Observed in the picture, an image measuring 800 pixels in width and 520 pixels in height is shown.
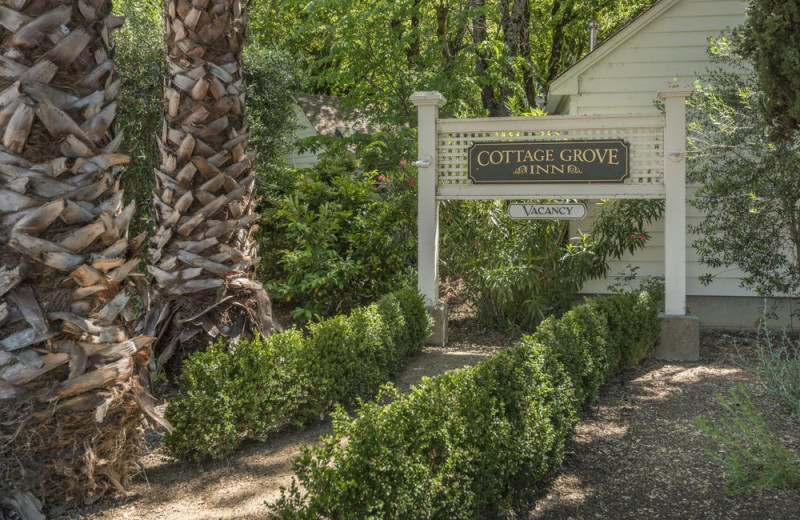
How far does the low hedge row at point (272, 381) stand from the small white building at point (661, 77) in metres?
4.65

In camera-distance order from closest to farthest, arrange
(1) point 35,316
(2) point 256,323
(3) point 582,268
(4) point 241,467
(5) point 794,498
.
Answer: (1) point 35,316 → (5) point 794,498 → (4) point 241,467 → (2) point 256,323 → (3) point 582,268

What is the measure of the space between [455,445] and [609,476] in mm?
1342

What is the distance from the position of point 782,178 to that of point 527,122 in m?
2.95

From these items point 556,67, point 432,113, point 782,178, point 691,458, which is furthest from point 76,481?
point 556,67

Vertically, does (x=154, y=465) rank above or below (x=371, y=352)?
below

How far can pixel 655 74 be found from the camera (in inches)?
380

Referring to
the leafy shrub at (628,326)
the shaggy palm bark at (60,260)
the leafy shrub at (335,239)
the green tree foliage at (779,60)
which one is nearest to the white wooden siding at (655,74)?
the leafy shrub at (628,326)

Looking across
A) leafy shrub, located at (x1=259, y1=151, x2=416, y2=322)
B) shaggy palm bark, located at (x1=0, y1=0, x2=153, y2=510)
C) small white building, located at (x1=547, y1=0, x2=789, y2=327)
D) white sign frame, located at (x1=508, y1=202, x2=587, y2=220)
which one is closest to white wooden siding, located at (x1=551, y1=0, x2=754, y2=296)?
small white building, located at (x1=547, y1=0, x2=789, y2=327)

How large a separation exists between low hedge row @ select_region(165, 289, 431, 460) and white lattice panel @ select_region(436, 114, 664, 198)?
104 inches

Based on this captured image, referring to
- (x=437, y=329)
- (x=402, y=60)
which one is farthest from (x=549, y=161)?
(x=402, y=60)

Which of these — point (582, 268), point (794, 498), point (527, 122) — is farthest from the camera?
point (582, 268)

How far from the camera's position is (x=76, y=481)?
3553mm

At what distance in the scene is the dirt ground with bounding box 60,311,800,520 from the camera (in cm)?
371

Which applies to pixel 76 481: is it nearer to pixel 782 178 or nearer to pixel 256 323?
pixel 256 323
